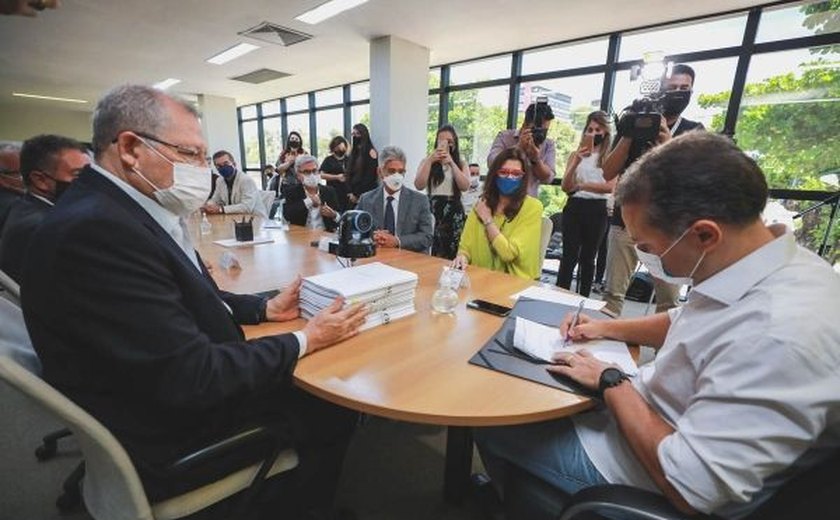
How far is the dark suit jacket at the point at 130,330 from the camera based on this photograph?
2.53 feet

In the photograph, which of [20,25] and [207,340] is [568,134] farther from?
[20,25]

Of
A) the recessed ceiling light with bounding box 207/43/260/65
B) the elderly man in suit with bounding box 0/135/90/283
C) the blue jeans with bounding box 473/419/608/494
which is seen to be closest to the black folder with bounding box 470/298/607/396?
the blue jeans with bounding box 473/419/608/494

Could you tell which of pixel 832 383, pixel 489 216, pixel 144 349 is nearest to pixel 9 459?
pixel 144 349

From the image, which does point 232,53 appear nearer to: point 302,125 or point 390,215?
point 302,125

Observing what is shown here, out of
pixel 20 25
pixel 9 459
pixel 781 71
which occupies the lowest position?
pixel 9 459

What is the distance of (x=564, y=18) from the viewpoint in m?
4.12

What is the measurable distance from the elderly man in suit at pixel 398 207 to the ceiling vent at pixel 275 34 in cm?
323

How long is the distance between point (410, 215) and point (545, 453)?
1909 mm

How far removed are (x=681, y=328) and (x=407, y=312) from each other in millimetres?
810

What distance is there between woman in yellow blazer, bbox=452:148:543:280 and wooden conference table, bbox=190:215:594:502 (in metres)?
0.30

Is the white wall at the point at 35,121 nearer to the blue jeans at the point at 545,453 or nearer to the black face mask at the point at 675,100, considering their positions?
the black face mask at the point at 675,100

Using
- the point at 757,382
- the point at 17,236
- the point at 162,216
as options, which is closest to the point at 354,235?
the point at 162,216

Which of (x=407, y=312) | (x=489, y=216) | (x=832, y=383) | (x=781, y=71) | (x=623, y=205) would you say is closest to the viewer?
(x=832, y=383)

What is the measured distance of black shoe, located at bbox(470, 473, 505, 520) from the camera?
4.81 feet
